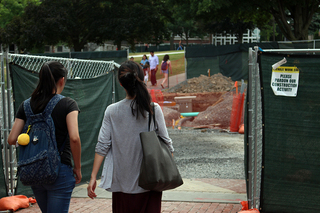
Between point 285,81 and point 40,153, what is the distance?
2880mm

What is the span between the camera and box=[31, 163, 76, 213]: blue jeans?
9.88ft

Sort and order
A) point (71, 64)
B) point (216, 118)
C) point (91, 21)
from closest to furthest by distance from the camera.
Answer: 1. point (71, 64)
2. point (216, 118)
3. point (91, 21)

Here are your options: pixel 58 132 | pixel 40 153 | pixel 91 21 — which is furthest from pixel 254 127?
pixel 91 21

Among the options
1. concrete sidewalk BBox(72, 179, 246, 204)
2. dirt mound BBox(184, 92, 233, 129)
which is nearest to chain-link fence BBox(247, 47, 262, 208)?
concrete sidewalk BBox(72, 179, 246, 204)

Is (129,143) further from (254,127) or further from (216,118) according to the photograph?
(216,118)

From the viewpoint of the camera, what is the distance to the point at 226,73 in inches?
954

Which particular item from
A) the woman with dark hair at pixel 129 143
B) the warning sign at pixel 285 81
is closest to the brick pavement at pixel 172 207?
the warning sign at pixel 285 81

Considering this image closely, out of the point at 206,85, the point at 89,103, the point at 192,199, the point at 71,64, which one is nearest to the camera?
the point at 192,199

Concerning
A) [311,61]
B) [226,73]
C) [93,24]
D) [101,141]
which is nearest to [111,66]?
[311,61]

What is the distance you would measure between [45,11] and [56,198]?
30.9 m

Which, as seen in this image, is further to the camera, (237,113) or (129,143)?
(237,113)

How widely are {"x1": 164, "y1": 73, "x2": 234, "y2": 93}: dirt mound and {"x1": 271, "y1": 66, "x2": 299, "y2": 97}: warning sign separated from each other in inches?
642

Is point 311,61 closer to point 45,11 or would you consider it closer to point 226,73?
point 226,73

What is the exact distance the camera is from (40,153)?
2.91 m
